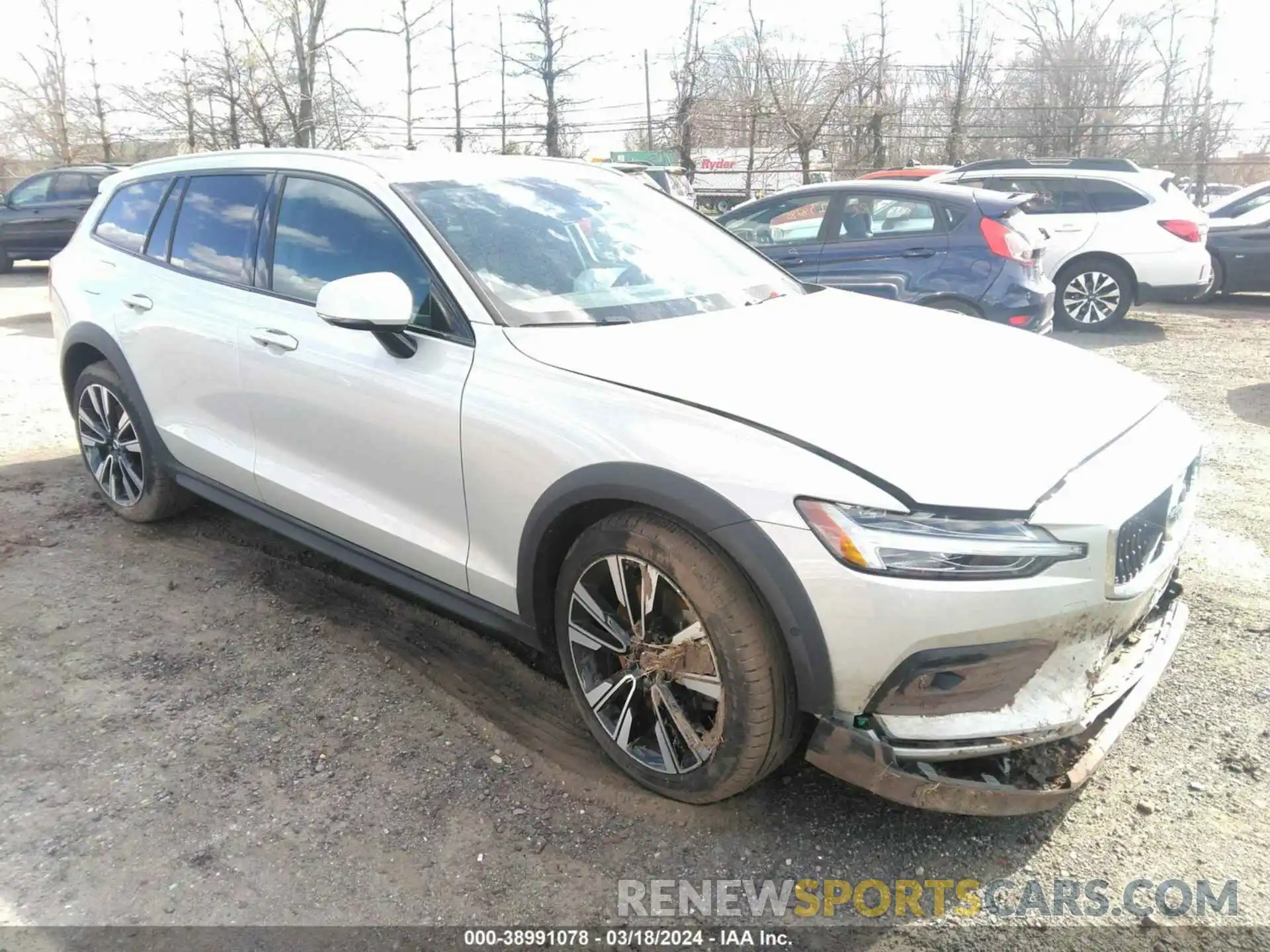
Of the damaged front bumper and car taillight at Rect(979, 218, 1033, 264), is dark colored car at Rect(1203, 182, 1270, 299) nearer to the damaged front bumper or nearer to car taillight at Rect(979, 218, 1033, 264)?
car taillight at Rect(979, 218, 1033, 264)

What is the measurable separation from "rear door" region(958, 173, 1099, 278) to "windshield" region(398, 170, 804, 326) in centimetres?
736

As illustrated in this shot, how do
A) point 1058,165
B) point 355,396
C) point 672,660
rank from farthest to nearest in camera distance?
point 1058,165 < point 355,396 < point 672,660

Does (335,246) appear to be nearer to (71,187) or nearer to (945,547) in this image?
(945,547)

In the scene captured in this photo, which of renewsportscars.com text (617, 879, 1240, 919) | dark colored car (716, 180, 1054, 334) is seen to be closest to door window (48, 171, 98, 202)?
dark colored car (716, 180, 1054, 334)

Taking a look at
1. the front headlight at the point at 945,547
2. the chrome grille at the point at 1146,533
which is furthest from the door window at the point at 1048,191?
the front headlight at the point at 945,547

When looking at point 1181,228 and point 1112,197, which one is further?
point 1112,197

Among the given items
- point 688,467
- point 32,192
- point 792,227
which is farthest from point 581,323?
point 32,192

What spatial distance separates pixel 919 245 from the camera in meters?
7.36

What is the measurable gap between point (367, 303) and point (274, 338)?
0.84m

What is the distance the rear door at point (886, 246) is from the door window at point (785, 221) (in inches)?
8.5

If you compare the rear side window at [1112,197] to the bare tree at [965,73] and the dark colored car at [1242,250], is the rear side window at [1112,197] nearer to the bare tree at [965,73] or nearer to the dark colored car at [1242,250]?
the dark colored car at [1242,250]

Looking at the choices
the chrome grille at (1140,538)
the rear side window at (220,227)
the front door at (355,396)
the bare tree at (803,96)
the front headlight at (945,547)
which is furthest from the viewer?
the bare tree at (803,96)

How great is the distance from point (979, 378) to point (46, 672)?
3.26 m

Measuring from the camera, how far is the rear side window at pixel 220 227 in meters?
3.72
